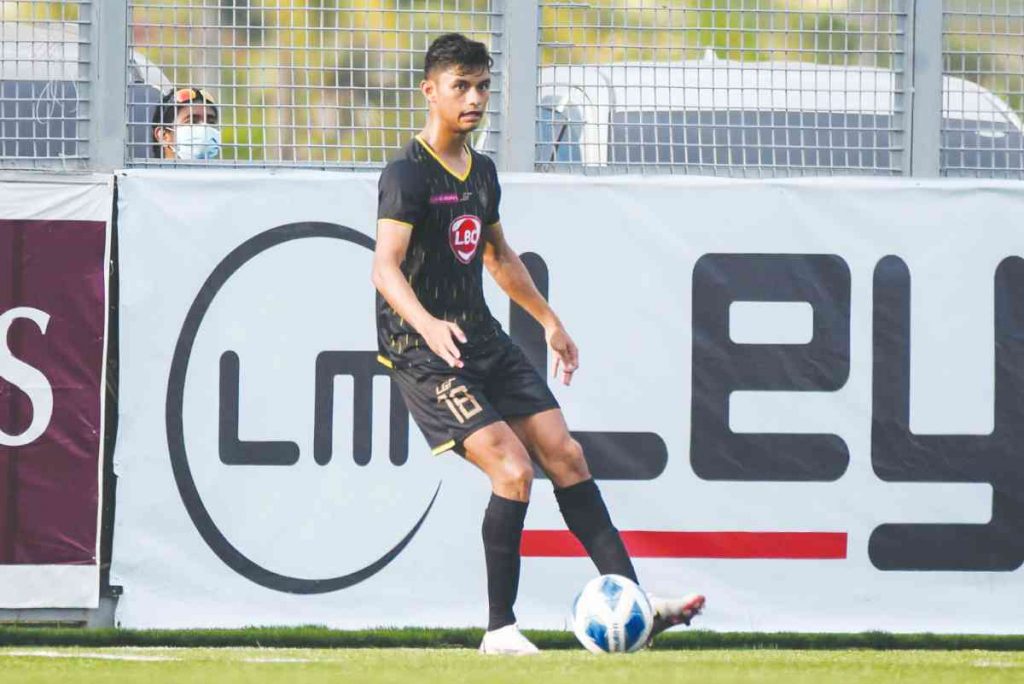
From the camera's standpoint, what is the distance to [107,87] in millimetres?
8086

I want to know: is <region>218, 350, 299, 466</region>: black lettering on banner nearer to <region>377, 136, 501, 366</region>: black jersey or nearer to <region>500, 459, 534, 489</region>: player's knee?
<region>377, 136, 501, 366</region>: black jersey

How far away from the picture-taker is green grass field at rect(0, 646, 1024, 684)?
4980mm

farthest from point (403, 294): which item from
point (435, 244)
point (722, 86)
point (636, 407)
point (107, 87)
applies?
point (722, 86)

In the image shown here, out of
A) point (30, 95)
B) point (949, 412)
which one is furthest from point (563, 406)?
point (30, 95)

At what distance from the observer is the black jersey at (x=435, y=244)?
239 inches

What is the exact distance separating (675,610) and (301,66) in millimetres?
3593

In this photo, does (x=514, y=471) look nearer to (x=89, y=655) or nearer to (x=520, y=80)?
(x=89, y=655)

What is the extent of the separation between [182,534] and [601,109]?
9.11 ft

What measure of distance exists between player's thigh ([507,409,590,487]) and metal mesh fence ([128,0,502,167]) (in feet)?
7.77

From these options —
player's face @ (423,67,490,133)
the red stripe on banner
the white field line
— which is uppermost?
player's face @ (423,67,490,133)

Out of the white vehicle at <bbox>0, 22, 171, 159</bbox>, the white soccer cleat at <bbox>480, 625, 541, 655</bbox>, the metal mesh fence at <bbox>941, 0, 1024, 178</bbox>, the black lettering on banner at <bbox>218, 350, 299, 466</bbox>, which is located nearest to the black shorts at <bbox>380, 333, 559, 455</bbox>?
the white soccer cleat at <bbox>480, 625, 541, 655</bbox>

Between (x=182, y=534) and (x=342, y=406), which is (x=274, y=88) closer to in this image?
(x=342, y=406)

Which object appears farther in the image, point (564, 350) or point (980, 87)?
point (980, 87)

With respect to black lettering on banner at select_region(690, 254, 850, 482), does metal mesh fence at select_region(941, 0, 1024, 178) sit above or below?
above
